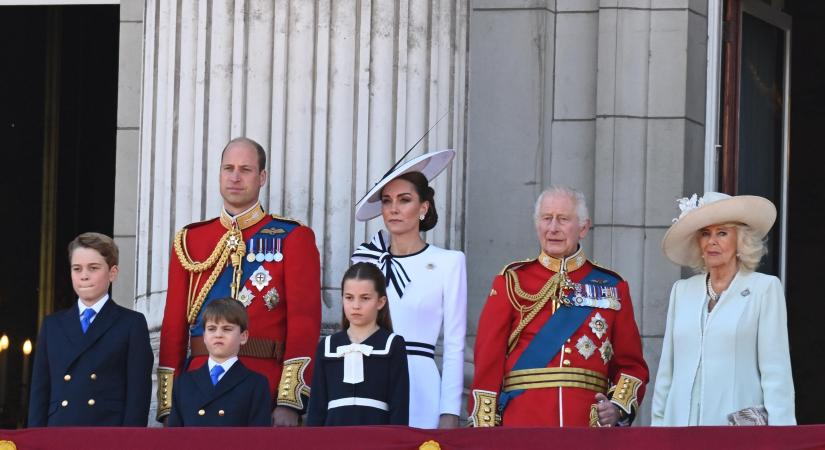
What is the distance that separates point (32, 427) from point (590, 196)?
3.42 m

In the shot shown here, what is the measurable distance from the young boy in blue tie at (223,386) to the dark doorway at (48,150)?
519 cm

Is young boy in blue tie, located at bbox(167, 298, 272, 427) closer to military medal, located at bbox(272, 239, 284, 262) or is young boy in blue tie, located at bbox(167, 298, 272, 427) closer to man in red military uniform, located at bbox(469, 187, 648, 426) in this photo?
military medal, located at bbox(272, 239, 284, 262)

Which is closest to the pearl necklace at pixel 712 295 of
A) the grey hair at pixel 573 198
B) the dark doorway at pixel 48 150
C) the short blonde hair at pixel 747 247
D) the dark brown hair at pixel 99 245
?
the short blonde hair at pixel 747 247

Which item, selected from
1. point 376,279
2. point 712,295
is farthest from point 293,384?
point 712,295

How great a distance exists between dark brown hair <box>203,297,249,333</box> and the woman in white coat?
1.66 metres

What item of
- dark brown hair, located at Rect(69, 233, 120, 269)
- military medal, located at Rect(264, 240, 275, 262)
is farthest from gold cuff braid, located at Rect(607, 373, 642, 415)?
dark brown hair, located at Rect(69, 233, 120, 269)

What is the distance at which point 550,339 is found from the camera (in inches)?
301

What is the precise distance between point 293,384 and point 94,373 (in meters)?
0.78

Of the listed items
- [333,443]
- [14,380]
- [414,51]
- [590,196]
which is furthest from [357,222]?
[14,380]

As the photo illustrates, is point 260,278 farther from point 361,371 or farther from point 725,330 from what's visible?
point 725,330

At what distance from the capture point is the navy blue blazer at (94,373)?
7.46m

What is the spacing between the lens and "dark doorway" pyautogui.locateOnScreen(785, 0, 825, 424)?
12.9m

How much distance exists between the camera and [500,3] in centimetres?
968

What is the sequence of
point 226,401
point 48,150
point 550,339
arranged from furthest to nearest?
point 48,150, point 550,339, point 226,401
